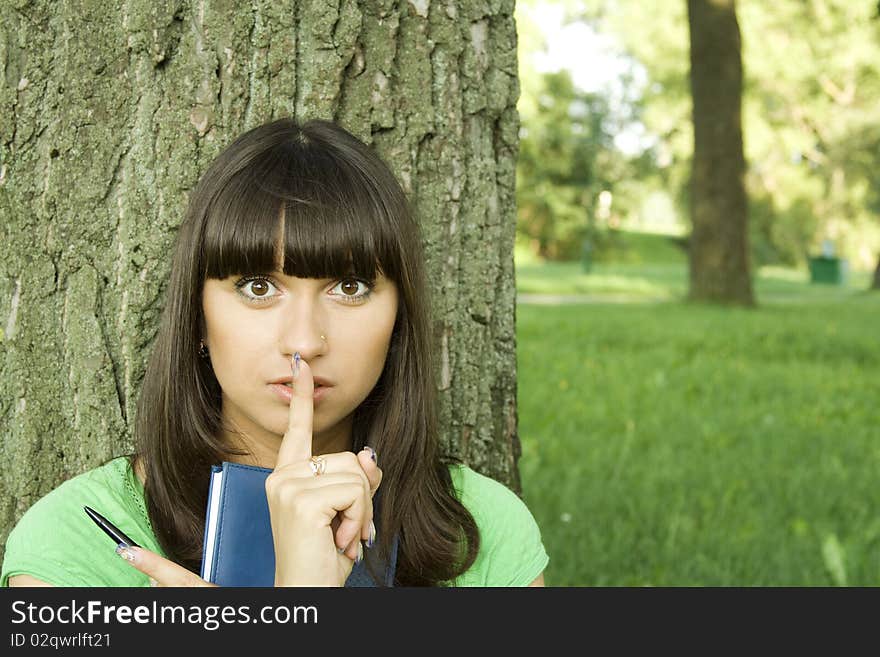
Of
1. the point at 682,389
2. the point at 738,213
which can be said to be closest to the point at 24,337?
the point at 682,389

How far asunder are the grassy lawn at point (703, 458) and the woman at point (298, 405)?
163 centimetres

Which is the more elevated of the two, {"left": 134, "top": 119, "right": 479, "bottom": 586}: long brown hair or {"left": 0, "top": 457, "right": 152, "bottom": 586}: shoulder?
{"left": 134, "top": 119, "right": 479, "bottom": 586}: long brown hair

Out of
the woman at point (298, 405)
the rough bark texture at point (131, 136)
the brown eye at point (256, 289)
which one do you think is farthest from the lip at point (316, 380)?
the rough bark texture at point (131, 136)

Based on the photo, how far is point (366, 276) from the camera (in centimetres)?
163

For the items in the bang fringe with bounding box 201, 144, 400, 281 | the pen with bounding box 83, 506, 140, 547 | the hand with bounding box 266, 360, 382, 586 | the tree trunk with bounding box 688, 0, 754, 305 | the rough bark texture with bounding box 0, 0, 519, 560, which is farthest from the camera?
the tree trunk with bounding box 688, 0, 754, 305

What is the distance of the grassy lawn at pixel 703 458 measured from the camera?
3.44 meters

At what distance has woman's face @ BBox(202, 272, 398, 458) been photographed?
158 cm

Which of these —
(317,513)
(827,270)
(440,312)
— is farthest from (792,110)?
(317,513)

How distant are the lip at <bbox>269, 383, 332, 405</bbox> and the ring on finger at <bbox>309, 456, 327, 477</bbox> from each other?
0.21 meters

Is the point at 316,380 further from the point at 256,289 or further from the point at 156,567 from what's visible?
the point at 156,567

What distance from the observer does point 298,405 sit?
4.86 feet

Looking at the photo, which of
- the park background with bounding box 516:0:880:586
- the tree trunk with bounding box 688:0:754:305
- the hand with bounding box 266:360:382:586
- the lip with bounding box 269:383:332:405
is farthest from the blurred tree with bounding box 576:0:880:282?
the hand with bounding box 266:360:382:586

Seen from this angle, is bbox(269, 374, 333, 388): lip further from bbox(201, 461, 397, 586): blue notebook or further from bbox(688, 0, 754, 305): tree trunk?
bbox(688, 0, 754, 305): tree trunk

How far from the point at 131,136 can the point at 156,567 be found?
3.33 ft
